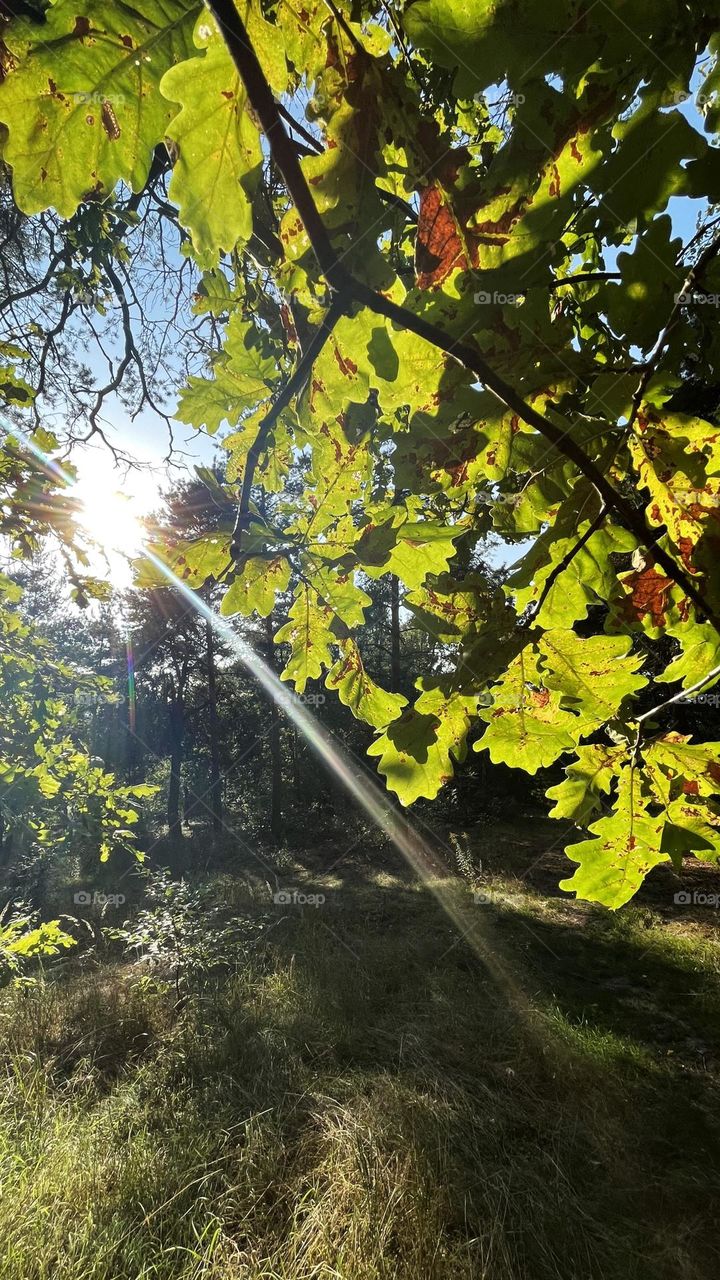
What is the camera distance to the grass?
9.45 ft

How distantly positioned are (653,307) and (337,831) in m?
17.0

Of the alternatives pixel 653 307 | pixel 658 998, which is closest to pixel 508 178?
pixel 653 307

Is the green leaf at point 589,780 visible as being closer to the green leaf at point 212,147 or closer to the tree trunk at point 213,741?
the green leaf at point 212,147

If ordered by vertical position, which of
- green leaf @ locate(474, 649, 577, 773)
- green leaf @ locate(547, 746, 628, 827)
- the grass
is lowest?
the grass

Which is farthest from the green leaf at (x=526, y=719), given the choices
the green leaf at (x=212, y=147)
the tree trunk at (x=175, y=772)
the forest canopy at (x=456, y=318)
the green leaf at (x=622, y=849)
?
the tree trunk at (x=175, y=772)

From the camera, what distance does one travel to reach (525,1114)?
3.96 m

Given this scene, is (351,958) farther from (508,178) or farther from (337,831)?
(337,831)

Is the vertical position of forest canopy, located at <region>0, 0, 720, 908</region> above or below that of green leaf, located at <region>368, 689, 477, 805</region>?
above

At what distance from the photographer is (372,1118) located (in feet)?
12.4

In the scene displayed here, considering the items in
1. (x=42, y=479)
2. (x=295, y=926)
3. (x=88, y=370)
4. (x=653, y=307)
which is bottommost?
(x=295, y=926)

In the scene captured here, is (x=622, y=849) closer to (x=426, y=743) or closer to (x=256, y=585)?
(x=426, y=743)

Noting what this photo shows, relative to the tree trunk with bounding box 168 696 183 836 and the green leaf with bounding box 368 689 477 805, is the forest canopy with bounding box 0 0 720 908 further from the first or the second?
the tree trunk with bounding box 168 696 183 836

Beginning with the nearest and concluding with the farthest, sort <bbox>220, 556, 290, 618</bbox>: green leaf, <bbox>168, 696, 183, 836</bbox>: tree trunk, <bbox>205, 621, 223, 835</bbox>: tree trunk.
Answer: <bbox>220, 556, 290, 618</bbox>: green leaf < <bbox>168, 696, 183, 836</bbox>: tree trunk < <bbox>205, 621, 223, 835</bbox>: tree trunk

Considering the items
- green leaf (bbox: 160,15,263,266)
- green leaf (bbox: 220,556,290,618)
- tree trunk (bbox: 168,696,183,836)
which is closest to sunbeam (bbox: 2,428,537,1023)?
green leaf (bbox: 220,556,290,618)
